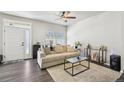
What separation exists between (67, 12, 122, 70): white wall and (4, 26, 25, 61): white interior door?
3.58 m

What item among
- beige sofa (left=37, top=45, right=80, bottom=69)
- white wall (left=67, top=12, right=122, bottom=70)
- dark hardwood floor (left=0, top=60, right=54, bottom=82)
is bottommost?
dark hardwood floor (left=0, top=60, right=54, bottom=82)

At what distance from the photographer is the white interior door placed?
4180 millimetres

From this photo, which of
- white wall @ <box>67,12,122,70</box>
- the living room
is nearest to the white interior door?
the living room

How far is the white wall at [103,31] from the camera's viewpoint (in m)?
3.30

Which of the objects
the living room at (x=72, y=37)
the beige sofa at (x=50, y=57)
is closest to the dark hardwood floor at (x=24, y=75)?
the living room at (x=72, y=37)

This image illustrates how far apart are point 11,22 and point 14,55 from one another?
5.76ft

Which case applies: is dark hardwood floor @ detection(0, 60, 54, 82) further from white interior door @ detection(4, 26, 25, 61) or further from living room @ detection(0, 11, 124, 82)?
white interior door @ detection(4, 26, 25, 61)

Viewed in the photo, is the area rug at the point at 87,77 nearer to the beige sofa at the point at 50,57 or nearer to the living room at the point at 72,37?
the living room at the point at 72,37

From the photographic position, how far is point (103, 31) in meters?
3.91

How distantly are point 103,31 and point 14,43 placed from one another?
4.60 meters

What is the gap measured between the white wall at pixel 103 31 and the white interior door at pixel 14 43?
358 cm

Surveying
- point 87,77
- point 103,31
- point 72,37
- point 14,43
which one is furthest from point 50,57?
point 72,37
